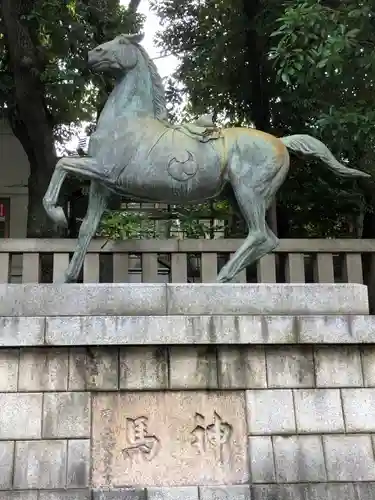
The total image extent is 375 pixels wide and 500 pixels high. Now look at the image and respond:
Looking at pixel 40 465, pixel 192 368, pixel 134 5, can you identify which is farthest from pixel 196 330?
pixel 134 5

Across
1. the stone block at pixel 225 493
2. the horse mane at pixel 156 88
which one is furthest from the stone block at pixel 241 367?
the horse mane at pixel 156 88

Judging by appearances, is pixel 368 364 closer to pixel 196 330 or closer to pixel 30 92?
pixel 196 330

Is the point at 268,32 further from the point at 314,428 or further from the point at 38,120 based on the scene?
the point at 314,428

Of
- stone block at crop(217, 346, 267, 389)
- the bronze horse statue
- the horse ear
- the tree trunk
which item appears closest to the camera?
stone block at crop(217, 346, 267, 389)

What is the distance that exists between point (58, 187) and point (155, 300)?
1.42m

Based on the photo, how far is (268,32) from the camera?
10.4 metres

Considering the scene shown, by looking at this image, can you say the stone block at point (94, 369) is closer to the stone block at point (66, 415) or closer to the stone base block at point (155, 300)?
the stone block at point (66, 415)

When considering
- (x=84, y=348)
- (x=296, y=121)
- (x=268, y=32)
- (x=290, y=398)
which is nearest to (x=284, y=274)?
(x=290, y=398)

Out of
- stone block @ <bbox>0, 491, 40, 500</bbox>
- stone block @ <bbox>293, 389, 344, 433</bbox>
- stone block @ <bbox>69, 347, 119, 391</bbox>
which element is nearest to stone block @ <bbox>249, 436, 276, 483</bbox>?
stone block @ <bbox>293, 389, 344, 433</bbox>

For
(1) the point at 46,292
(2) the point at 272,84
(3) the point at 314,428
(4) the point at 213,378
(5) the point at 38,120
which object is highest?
(2) the point at 272,84

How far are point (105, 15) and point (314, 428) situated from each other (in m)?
7.49

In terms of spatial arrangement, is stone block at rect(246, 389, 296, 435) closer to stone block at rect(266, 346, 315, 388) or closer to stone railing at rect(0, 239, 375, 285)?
stone block at rect(266, 346, 315, 388)

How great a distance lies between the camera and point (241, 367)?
5.48m

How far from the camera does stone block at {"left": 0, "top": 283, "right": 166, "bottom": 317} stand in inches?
219
